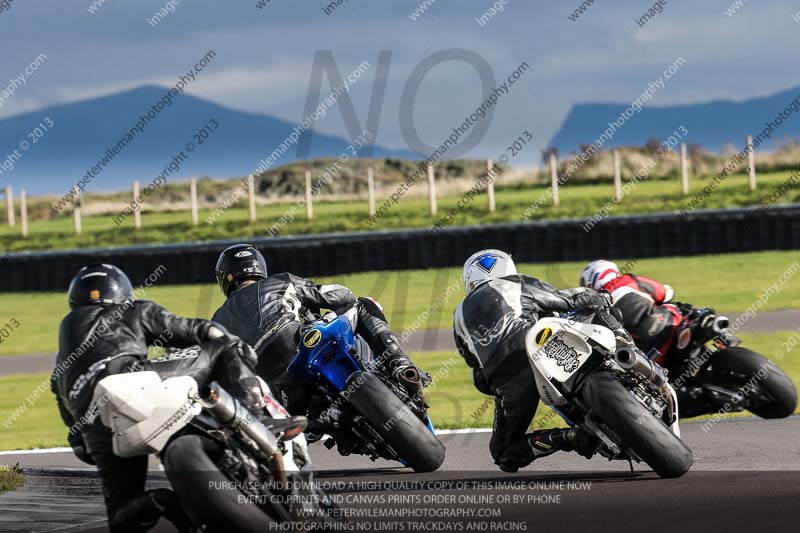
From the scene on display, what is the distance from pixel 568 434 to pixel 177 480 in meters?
2.75

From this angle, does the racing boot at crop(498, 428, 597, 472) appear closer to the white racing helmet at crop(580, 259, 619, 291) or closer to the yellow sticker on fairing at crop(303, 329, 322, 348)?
the yellow sticker on fairing at crop(303, 329, 322, 348)

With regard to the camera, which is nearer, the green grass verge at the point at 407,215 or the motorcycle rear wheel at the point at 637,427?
the motorcycle rear wheel at the point at 637,427

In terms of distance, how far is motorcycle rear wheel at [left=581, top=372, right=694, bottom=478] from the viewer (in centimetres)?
671

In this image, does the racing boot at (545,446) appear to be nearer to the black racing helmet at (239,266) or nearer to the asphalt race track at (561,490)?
the asphalt race track at (561,490)

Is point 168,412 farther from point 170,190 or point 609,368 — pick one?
point 170,190

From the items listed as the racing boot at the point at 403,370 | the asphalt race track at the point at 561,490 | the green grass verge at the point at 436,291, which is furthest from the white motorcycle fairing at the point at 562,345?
the green grass verge at the point at 436,291

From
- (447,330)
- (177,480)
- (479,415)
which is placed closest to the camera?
(177,480)

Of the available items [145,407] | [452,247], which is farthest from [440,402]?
[452,247]

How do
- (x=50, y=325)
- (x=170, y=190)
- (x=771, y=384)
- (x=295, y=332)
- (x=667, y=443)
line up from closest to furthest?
(x=667, y=443), (x=295, y=332), (x=771, y=384), (x=50, y=325), (x=170, y=190)

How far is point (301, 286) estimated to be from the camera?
8.48 meters

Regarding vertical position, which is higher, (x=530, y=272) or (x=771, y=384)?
(x=771, y=384)

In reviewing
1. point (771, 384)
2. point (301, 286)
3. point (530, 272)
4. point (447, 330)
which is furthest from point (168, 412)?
point (530, 272)

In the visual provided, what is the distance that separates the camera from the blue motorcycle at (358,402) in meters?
7.44

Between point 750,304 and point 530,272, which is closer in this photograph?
point 750,304
